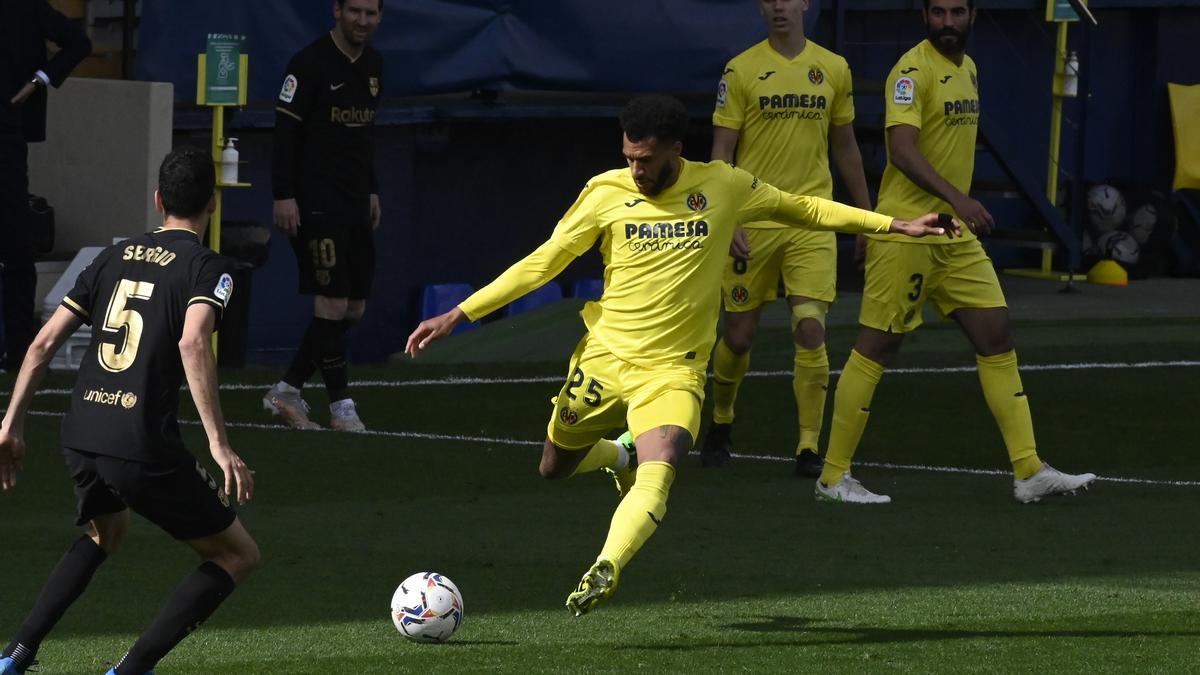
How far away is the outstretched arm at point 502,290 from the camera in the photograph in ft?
23.2

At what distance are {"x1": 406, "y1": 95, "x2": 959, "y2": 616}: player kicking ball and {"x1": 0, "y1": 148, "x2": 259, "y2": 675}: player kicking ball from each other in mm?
1419

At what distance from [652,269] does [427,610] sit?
1513 mm

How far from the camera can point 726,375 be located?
10.7 m

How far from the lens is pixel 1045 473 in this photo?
31.9 feet

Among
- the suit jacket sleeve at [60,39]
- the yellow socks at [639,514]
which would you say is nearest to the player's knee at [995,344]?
the yellow socks at [639,514]

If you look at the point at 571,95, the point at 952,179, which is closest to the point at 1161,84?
the point at 571,95

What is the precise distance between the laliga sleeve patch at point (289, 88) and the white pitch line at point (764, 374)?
7.69 feet

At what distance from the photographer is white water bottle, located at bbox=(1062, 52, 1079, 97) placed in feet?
64.1

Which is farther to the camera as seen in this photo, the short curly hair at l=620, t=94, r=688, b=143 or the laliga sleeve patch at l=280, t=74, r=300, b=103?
the laliga sleeve patch at l=280, t=74, r=300, b=103

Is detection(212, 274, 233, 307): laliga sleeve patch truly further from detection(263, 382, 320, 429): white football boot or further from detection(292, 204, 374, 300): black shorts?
detection(263, 382, 320, 429): white football boot

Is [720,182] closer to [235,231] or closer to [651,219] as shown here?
[651,219]

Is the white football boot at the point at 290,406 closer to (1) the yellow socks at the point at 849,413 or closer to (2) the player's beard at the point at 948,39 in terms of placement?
(1) the yellow socks at the point at 849,413

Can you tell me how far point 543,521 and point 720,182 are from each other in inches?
84.2

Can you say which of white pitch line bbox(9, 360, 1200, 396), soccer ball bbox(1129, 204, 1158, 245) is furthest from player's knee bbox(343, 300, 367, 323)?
soccer ball bbox(1129, 204, 1158, 245)
